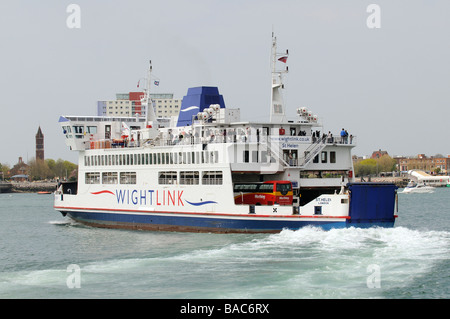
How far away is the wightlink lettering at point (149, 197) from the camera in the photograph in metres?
35.2

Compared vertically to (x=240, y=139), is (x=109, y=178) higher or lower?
lower

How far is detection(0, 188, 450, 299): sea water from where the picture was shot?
1995 cm

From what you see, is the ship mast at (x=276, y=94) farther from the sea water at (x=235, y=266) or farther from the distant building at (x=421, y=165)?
the distant building at (x=421, y=165)

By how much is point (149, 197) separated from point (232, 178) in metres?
5.57

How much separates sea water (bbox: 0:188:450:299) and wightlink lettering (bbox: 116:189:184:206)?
236 cm

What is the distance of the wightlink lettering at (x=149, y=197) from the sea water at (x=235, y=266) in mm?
2361

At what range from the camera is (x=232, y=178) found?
112ft

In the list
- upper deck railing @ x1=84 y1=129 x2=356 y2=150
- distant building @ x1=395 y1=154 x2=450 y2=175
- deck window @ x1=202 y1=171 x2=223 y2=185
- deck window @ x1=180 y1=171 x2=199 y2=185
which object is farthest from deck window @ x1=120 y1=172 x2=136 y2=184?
distant building @ x1=395 y1=154 x2=450 y2=175

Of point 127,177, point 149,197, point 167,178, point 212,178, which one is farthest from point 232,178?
point 127,177

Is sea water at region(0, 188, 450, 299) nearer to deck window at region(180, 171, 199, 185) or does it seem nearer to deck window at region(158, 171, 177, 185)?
deck window at region(180, 171, 199, 185)

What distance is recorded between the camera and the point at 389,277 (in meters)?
21.1

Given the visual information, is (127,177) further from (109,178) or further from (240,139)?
(240,139)

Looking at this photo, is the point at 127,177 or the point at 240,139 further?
the point at 127,177
